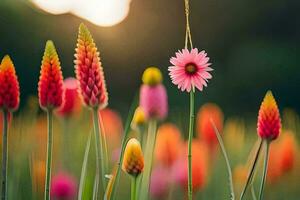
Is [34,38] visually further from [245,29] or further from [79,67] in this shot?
[79,67]

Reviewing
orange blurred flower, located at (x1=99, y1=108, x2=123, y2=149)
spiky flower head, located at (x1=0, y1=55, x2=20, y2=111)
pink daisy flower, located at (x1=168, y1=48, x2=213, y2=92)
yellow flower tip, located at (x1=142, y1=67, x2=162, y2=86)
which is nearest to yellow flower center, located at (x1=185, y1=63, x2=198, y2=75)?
pink daisy flower, located at (x1=168, y1=48, x2=213, y2=92)

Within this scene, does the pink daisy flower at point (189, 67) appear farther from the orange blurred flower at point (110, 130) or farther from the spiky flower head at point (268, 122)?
the orange blurred flower at point (110, 130)

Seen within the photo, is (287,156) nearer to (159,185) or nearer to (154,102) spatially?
(159,185)

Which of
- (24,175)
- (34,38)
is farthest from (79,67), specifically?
(34,38)

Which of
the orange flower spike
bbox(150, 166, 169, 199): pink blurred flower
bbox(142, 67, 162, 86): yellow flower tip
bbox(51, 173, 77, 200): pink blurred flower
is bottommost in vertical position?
bbox(51, 173, 77, 200): pink blurred flower

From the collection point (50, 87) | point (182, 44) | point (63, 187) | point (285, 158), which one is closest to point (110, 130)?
point (285, 158)

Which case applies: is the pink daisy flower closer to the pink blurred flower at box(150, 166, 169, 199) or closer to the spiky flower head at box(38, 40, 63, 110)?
the spiky flower head at box(38, 40, 63, 110)

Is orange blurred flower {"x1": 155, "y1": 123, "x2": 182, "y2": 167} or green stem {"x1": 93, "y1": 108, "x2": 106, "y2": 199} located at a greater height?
orange blurred flower {"x1": 155, "y1": 123, "x2": 182, "y2": 167}
